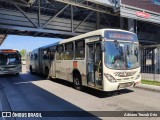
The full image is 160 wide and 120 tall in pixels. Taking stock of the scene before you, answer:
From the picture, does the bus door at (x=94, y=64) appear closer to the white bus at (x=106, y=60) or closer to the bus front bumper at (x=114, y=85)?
the white bus at (x=106, y=60)

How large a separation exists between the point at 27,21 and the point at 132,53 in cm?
1210

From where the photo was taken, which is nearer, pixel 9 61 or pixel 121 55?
pixel 121 55

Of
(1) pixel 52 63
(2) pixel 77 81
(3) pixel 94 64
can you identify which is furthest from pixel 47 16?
(3) pixel 94 64

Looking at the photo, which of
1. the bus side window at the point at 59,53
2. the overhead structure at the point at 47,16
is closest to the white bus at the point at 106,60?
the bus side window at the point at 59,53

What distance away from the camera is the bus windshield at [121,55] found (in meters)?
9.51

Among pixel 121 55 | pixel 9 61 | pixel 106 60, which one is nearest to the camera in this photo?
pixel 106 60

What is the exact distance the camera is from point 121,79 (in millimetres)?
9664

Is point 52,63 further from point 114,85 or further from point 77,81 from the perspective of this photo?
point 114,85

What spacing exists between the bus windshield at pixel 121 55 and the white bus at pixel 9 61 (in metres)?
14.6

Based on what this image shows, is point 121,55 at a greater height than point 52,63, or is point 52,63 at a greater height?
point 121,55

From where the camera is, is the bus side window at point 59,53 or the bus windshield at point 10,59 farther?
the bus windshield at point 10,59

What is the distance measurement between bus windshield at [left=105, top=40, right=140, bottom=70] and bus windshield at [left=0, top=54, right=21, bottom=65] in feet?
48.5

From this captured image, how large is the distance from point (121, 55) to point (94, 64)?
51.4 inches

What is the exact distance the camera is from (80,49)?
38.3 feet
